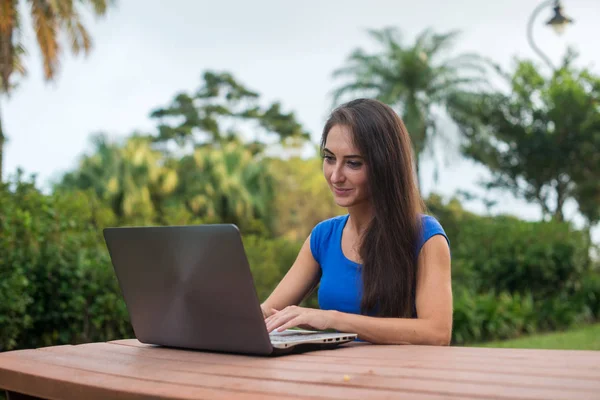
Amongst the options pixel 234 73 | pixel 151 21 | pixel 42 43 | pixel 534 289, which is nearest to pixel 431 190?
pixel 534 289

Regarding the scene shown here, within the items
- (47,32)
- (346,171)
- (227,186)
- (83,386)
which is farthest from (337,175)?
(227,186)

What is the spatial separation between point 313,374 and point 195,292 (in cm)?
47

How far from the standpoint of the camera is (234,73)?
4109 cm

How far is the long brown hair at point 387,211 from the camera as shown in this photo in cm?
253

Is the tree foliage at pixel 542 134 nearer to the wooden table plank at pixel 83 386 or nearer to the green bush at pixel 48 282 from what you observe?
the green bush at pixel 48 282

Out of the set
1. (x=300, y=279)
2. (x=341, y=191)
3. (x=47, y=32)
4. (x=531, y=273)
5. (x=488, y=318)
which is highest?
(x=47, y=32)

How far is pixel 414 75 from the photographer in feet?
82.7

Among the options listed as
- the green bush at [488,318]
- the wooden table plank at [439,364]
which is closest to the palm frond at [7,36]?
the green bush at [488,318]

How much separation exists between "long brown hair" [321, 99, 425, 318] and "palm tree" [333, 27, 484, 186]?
2222cm

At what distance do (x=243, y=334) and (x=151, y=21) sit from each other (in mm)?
41376

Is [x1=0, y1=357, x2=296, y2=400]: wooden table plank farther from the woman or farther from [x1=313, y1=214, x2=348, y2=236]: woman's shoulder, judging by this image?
[x1=313, y1=214, x2=348, y2=236]: woman's shoulder

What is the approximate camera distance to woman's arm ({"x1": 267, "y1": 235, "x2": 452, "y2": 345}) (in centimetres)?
222

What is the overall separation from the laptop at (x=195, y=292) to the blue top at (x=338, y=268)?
42 cm

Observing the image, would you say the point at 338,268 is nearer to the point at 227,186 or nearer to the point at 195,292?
the point at 195,292
